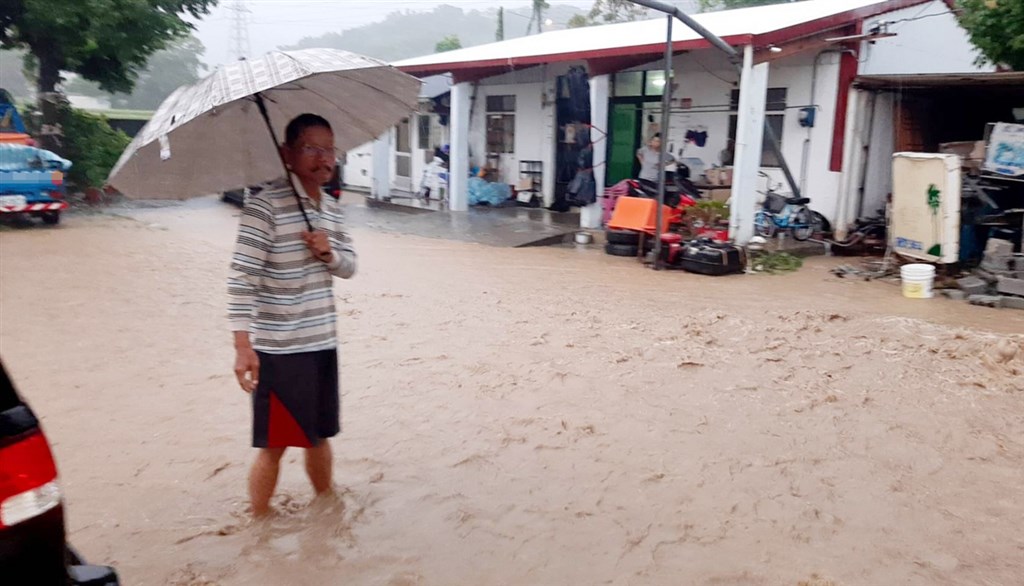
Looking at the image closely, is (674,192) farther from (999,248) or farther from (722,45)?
(999,248)

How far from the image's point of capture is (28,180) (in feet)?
41.8

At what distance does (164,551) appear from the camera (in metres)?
3.27

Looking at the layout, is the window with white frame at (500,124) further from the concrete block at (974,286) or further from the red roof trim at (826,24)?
the concrete block at (974,286)

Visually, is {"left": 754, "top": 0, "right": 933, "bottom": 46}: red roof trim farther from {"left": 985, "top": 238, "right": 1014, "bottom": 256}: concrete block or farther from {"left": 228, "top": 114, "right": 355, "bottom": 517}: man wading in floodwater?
{"left": 228, "top": 114, "right": 355, "bottom": 517}: man wading in floodwater

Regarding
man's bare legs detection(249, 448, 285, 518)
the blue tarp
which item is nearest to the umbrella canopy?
man's bare legs detection(249, 448, 285, 518)

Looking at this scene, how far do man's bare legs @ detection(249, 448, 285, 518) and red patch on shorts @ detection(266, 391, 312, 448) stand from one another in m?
0.12

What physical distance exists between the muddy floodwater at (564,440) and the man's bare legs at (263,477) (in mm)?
88

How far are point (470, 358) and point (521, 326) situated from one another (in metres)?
1.10

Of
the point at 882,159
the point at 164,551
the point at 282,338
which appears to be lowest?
the point at 164,551

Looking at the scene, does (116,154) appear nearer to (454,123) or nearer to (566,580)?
(454,123)

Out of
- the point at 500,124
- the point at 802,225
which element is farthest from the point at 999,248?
the point at 500,124

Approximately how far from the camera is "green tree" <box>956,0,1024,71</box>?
10.2 m

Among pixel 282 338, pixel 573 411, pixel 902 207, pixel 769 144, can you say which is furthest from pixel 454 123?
pixel 282 338

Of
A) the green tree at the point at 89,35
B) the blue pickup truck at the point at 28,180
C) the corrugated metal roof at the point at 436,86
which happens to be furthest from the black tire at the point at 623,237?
the green tree at the point at 89,35
